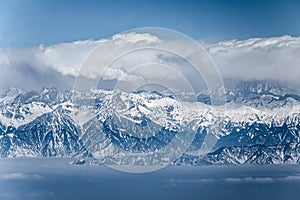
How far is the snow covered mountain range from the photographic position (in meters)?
142

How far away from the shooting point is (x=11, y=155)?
16475 cm

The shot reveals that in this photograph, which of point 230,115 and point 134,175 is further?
point 230,115

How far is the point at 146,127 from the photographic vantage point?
167 m

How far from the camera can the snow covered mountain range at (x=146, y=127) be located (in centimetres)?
14162

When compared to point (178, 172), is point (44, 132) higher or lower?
higher

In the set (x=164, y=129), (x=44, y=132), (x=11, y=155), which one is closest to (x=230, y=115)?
(x=164, y=129)

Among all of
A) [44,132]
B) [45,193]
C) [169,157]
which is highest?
[44,132]

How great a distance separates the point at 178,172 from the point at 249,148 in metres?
49.0

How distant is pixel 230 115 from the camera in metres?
188

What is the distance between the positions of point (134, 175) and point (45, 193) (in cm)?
3794

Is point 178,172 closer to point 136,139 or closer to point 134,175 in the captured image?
point 134,175

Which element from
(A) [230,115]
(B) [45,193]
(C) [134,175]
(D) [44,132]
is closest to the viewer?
(B) [45,193]

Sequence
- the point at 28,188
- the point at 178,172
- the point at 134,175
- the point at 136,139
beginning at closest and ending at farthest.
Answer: the point at 28,188 < the point at 178,172 < the point at 134,175 < the point at 136,139

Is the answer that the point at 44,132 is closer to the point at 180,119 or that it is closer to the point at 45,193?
the point at 180,119
